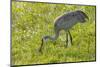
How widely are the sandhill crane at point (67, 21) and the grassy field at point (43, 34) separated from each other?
0.05 metres

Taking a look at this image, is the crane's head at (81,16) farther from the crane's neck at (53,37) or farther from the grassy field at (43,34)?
the crane's neck at (53,37)

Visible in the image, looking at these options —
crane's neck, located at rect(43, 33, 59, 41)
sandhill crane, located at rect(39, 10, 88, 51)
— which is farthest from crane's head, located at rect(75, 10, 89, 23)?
crane's neck, located at rect(43, 33, 59, 41)

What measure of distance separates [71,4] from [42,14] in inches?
18.0

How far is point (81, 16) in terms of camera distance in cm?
281

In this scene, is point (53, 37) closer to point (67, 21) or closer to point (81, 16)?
point (67, 21)

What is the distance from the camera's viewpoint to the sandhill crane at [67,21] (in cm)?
268

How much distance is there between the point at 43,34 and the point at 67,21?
0.40 m

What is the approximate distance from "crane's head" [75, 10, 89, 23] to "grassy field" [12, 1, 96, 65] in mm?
47

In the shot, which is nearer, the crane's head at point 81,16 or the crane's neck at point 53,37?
the crane's neck at point 53,37

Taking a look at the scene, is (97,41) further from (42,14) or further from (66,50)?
(42,14)

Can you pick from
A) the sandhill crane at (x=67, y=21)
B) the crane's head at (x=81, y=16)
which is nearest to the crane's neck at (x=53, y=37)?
the sandhill crane at (x=67, y=21)

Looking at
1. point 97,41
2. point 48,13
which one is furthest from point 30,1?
point 97,41

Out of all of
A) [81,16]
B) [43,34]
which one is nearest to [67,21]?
[81,16]

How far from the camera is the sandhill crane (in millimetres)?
2678
